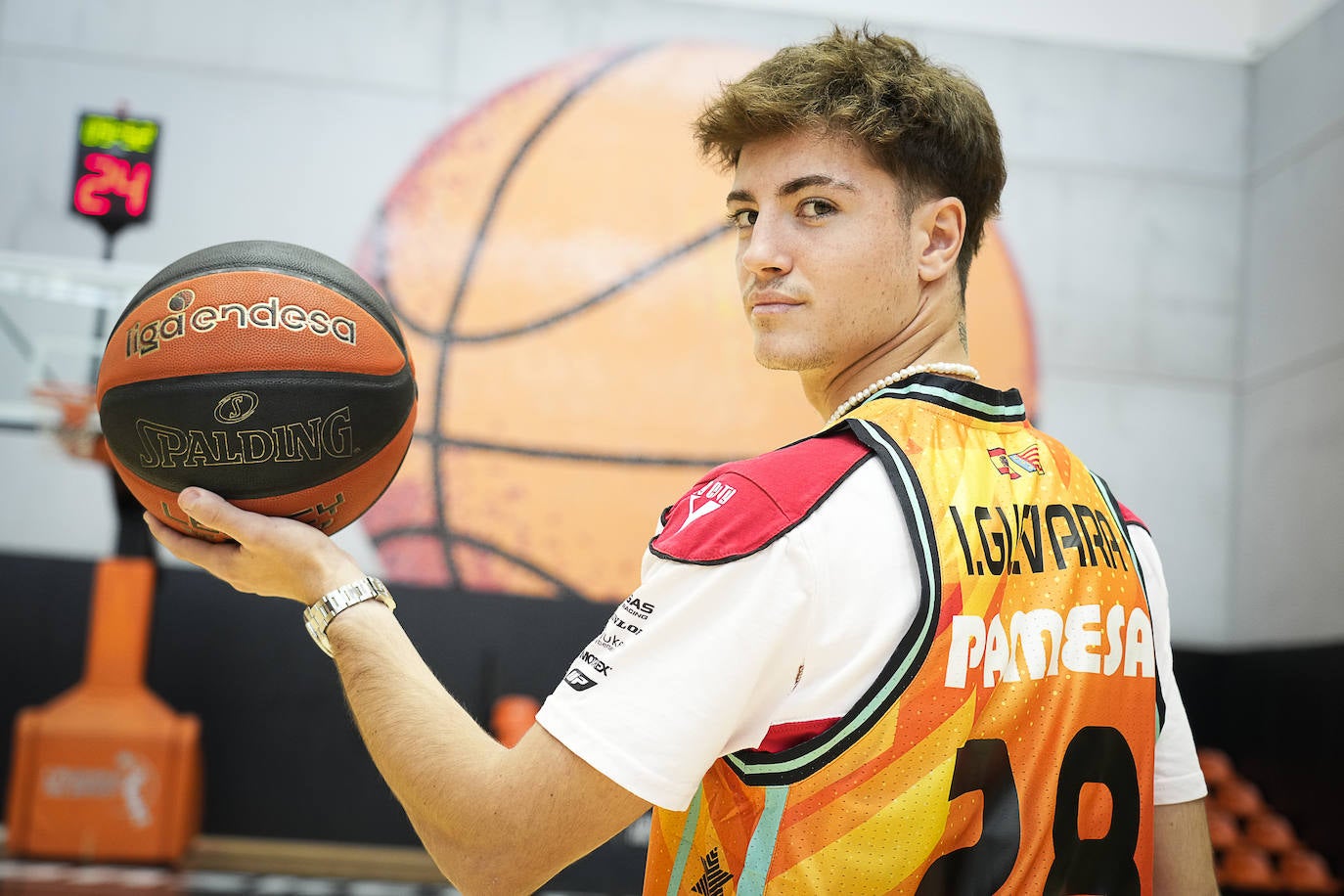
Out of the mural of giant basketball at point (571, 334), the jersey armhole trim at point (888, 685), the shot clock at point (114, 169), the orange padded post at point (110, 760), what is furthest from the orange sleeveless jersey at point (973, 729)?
the shot clock at point (114, 169)

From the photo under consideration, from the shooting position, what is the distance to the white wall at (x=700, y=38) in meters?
5.05

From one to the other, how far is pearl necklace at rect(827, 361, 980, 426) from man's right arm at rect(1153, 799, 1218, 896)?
1.48 feet

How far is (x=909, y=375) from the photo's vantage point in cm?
104

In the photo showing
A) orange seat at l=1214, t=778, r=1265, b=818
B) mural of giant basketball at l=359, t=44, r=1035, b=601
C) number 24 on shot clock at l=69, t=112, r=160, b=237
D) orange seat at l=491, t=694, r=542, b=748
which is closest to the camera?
orange seat at l=491, t=694, r=542, b=748

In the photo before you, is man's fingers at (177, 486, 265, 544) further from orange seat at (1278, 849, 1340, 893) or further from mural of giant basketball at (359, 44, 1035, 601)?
orange seat at (1278, 849, 1340, 893)

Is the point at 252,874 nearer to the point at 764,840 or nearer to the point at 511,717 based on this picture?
the point at 511,717

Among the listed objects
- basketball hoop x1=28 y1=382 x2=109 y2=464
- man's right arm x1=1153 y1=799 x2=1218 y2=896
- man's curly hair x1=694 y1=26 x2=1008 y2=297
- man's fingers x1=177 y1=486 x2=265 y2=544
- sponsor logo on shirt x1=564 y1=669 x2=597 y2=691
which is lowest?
man's right arm x1=1153 y1=799 x2=1218 y2=896

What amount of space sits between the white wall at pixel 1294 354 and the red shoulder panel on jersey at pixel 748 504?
183 inches

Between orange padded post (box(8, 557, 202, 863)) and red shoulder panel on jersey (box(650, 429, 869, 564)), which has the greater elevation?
red shoulder panel on jersey (box(650, 429, 869, 564))

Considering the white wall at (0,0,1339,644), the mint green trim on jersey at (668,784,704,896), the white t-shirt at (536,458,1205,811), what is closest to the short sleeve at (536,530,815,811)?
the white t-shirt at (536,458,1205,811)

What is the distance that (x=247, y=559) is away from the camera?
1.09m

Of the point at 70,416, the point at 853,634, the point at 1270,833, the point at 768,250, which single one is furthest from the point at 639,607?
the point at 1270,833

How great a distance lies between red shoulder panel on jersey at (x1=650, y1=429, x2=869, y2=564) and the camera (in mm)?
835

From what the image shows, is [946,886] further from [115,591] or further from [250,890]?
[115,591]
